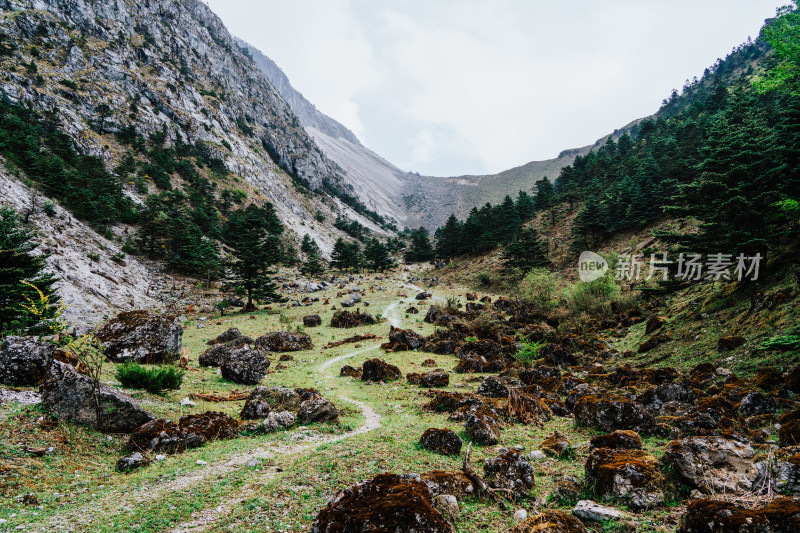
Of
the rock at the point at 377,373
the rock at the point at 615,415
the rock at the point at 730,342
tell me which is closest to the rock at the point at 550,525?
the rock at the point at 615,415

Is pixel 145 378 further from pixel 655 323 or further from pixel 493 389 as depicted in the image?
pixel 655 323

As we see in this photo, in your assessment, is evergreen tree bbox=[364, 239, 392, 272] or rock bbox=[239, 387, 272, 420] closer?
rock bbox=[239, 387, 272, 420]

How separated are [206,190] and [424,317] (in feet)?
200

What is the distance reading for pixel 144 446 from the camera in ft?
23.6

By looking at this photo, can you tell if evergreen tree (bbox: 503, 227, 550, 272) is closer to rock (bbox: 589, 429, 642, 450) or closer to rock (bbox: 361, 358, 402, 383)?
rock (bbox: 361, 358, 402, 383)

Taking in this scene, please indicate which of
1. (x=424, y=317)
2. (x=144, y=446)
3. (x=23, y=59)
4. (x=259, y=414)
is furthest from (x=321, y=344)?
(x=23, y=59)

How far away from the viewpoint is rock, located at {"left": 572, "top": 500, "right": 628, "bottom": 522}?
15.0 ft

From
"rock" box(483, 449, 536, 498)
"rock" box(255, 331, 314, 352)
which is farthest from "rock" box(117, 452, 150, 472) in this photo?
"rock" box(255, 331, 314, 352)

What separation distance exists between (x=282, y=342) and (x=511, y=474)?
20.2 meters

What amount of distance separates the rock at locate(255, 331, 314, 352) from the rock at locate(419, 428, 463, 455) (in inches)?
685

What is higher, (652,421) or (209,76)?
(209,76)

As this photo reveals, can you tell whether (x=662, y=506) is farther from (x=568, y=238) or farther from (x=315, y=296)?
(x=568, y=238)

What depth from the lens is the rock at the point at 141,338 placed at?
44.7 ft

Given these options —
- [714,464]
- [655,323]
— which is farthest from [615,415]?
[655,323]
